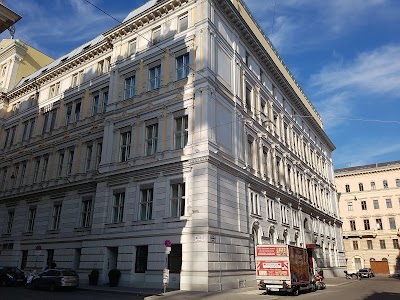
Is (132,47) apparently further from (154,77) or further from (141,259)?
(141,259)

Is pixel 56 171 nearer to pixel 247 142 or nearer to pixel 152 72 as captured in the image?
pixel 152 72

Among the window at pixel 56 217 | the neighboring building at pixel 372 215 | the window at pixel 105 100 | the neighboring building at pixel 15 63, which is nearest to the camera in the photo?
the window at pixel 56 217

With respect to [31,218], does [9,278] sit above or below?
below

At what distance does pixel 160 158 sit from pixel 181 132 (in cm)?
245

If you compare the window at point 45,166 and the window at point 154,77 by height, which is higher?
the window at point 154,77

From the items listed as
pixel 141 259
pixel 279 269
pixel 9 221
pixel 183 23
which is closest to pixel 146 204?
pixel 141 259

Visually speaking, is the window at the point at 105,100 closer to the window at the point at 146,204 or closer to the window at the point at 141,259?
the window at the point at 146,204

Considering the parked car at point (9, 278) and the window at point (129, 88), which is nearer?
the parked car at point (9, 278)

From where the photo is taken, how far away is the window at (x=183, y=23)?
2809 cm

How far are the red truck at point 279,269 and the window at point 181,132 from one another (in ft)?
29.6

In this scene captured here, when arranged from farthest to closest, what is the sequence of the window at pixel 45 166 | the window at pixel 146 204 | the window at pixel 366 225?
the window at pixel 366 225, the window at pixel 45 166, the window at pixel 146 204

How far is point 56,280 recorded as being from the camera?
2141 cm

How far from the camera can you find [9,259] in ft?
112

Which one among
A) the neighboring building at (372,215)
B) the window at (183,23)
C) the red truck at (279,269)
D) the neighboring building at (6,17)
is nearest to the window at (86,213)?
the red truck at (279,269)
